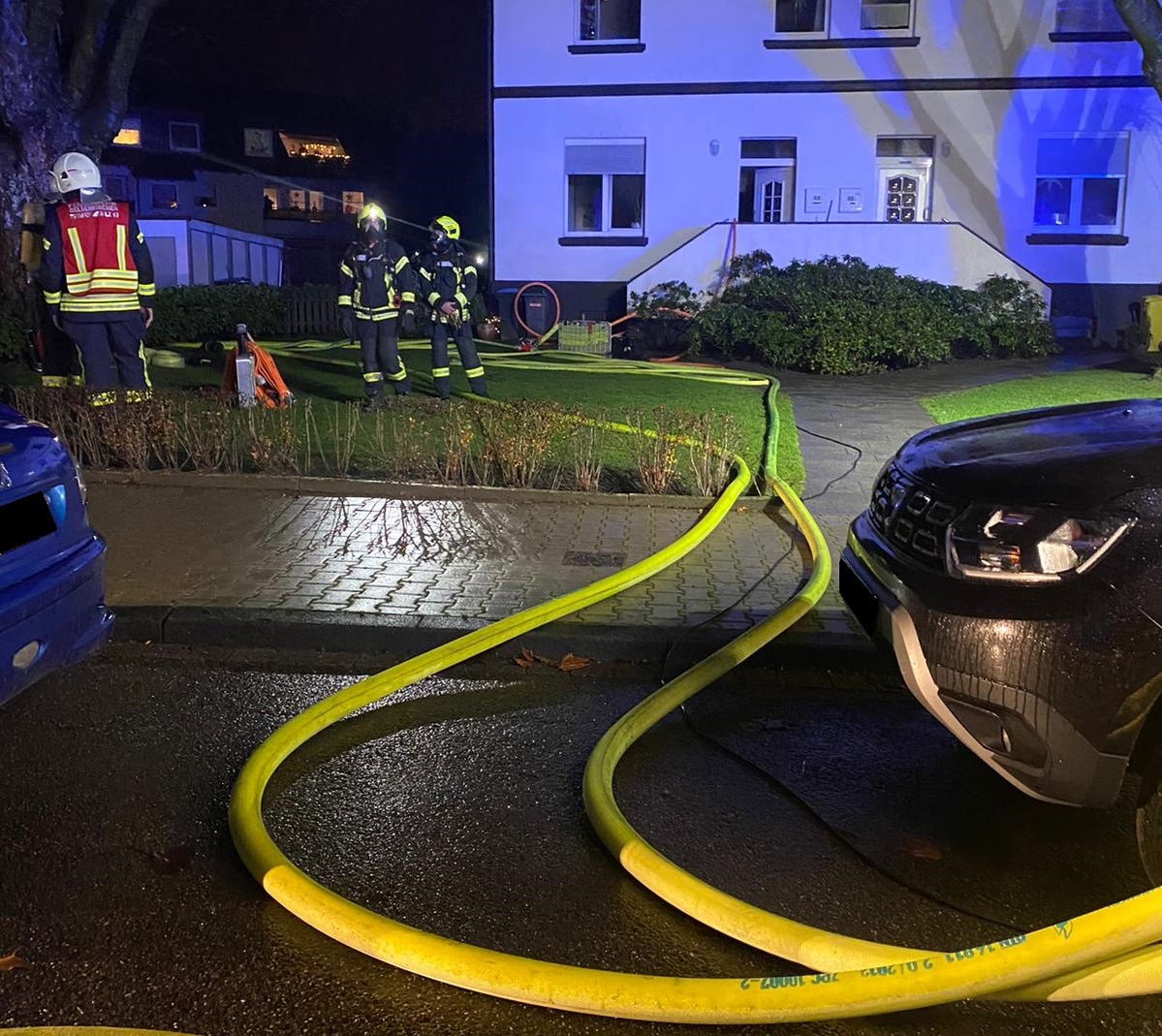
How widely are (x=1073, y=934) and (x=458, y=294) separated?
9372 mm

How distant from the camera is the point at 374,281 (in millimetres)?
10391

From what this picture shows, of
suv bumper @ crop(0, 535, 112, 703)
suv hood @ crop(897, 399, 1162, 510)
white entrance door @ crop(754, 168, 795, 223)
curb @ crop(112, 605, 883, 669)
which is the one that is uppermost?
white entrance door @ crop(754, 168, 795, 223)

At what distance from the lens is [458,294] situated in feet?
35.9

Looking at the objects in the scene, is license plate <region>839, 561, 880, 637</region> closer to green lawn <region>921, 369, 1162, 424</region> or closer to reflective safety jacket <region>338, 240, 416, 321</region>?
reflective safety jacket <region>338, 240, 416, 321</region>

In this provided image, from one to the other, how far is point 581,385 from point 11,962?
1157 cm

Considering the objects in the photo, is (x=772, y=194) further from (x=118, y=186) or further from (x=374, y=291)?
(x=118, y=186)

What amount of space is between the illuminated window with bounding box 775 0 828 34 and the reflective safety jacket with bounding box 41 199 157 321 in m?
15.3

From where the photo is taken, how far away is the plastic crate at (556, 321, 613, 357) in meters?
18.2

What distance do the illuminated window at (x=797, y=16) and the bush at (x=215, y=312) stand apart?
10735 mm

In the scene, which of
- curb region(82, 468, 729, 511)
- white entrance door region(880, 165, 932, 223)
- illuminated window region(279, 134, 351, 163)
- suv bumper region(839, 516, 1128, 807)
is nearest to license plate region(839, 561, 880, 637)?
suv bumper region(839, 516, 1128, 807)

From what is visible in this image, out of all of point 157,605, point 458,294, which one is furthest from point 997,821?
point 458,294

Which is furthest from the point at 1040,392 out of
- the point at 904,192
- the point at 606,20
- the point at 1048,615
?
the point at 606,20

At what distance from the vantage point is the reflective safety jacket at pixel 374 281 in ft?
34.0

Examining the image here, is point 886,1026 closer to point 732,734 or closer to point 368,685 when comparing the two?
point 732,734
